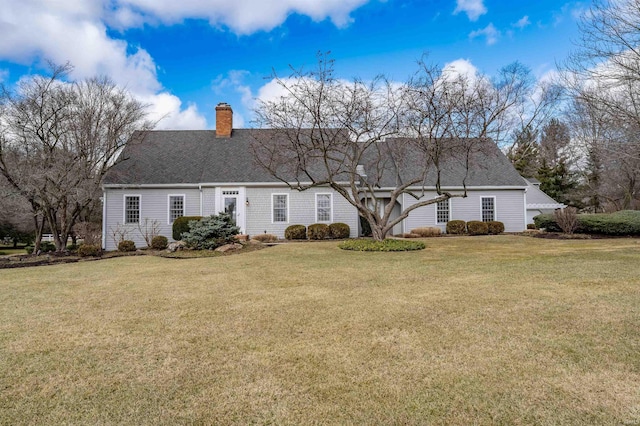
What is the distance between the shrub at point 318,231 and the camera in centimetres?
1712

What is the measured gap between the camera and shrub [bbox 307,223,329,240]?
17.1 meters

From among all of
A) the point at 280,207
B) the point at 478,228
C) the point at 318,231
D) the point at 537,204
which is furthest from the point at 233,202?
the point at 537,204

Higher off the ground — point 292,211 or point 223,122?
point 223,122

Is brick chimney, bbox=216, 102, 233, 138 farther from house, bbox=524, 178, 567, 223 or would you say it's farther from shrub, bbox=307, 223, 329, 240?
house, bbox=524, 178, 567, 223

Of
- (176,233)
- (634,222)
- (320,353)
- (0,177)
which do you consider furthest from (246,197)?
(634,222)

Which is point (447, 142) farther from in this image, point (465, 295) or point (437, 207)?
point (465, 295)

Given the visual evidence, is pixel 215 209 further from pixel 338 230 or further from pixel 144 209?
pixel 338 230

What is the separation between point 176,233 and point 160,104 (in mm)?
5767

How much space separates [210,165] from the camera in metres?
18.4

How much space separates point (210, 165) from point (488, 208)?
48.9ft

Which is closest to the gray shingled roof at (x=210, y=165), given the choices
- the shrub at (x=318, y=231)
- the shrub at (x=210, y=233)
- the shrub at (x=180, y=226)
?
the shrub at (x=180, y=226)

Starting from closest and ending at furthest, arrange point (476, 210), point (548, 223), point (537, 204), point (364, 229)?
point (548, 223), point (476, 210), point (364, 229), point (537, 204)

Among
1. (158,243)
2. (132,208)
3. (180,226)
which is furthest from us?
(132,208)

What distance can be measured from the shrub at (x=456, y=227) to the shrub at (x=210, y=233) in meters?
11.1
